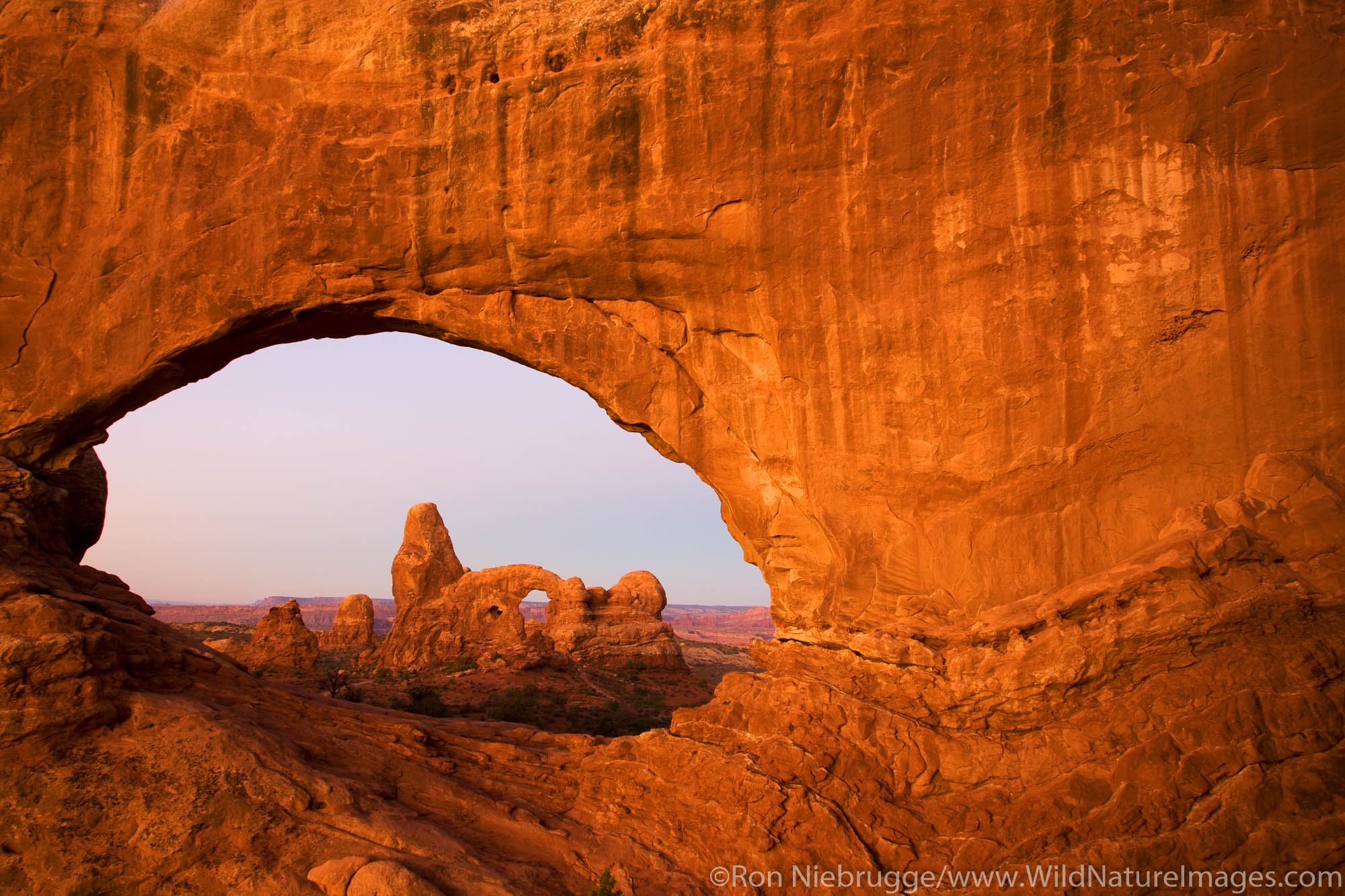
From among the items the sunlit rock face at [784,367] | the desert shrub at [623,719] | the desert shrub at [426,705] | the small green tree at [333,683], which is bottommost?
the desert shrub at [623,719]

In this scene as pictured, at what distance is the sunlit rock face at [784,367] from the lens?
24.0 feet

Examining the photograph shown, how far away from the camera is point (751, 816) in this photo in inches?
308

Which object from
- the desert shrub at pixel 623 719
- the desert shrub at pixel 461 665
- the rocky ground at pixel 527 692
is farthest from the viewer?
the desert shrub at pixel 461 665

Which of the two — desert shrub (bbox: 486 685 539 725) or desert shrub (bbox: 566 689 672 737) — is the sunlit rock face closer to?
desert shrub (bbox: 566 689 672 737)

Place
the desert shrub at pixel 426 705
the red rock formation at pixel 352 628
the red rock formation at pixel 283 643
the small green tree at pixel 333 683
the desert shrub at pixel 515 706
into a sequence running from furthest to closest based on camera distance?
the red rock formation at pixel 352 628, the red rock formation at pixel 283 643, the small green tree at pixel 333 683, the desert shrub at pixel 515 706, the desert shrub at pixel 426 705

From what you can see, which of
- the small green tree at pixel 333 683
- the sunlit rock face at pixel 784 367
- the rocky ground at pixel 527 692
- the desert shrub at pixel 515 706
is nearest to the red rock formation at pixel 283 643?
the rocky ground at pixel 527 692

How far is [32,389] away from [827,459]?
8896 mm

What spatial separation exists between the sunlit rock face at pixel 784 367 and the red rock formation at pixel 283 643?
14.2 m

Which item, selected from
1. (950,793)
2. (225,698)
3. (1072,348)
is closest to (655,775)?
(950,793)

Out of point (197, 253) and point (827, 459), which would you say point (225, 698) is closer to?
point (197, 253)

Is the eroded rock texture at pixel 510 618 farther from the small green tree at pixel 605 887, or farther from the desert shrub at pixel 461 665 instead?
the small green tree at pixel 605 887

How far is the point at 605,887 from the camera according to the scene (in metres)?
7.18

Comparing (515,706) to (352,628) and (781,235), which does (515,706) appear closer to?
(781,235)

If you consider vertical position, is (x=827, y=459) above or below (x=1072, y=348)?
below
